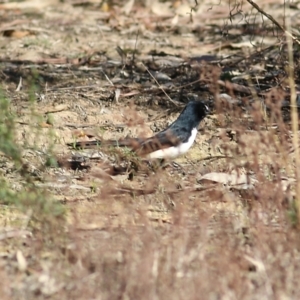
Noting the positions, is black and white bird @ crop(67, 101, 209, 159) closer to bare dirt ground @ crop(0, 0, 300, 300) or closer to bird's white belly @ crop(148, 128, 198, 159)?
bird's white belly @ crop(148, 128, 198, 159)

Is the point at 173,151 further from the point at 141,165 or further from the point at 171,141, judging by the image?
the point at 141,165

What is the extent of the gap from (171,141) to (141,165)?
536mm

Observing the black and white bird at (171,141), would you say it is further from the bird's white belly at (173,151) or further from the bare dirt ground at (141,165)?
the bare dirt ground at (141,165)

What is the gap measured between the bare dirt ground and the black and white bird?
16 centimetres

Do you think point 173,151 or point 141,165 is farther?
point 173,151

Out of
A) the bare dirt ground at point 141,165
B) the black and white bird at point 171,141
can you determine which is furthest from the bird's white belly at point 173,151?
the bare dirt ground at point 141,165

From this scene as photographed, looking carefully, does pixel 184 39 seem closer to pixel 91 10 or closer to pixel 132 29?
pixel 132 29

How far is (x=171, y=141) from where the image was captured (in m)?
6.82

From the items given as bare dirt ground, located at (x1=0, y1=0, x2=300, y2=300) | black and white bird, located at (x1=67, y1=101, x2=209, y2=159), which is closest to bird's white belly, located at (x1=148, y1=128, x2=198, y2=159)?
black and white bird, located at (x1=67, y1=101, x2=209, y2=159)

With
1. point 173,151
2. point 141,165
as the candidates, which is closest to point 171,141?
point 173,151

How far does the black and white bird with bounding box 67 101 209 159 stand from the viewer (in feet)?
22.1

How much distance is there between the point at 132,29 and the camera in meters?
11.8

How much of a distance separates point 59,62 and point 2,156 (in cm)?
301

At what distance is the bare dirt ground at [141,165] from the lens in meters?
4.67
